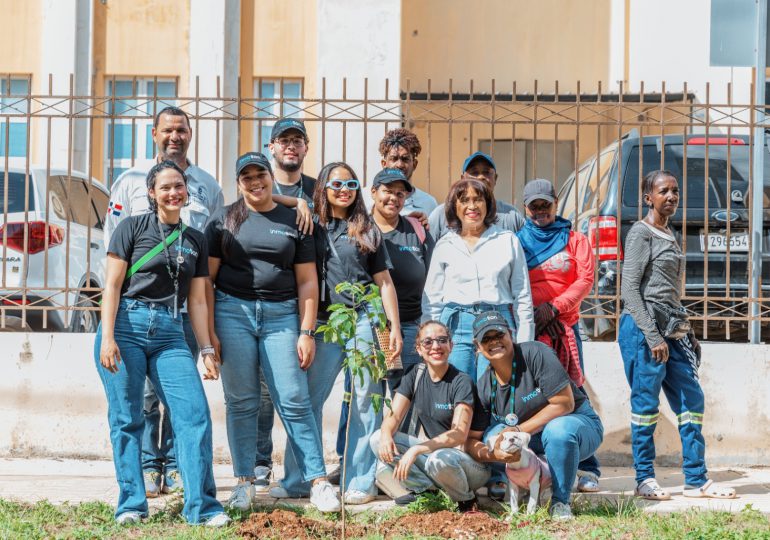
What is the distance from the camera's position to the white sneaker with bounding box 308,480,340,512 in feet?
18.8

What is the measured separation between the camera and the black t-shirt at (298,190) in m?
6.28

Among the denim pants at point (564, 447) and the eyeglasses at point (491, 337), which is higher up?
the eyeglasses at point (491, 337)

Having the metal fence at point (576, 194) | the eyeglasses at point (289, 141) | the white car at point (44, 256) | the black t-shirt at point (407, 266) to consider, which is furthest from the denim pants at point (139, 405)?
the white car at point (44, 256)

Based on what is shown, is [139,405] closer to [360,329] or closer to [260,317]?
[260,317]

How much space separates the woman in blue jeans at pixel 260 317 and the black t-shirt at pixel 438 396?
0.57 meters

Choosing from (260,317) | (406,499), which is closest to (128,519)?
(260,317)

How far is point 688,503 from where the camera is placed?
20.3 ft

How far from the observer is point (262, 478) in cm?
644

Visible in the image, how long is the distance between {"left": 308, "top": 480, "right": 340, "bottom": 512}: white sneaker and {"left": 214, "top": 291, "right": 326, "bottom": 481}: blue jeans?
88mm

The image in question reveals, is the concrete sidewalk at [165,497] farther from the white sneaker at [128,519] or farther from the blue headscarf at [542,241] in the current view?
the blue headscarf at [542,241]

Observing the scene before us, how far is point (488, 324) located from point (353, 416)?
103 centimetres

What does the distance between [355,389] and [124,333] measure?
1.39m

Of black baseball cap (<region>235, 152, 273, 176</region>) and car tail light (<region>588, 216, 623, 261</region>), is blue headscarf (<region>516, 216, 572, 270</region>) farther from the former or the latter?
black baseball cap (<region>235, 152, 273, 176</region>)

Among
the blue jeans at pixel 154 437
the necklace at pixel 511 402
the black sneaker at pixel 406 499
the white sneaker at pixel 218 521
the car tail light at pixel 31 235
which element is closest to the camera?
the white sneaker at pixel 218 521
